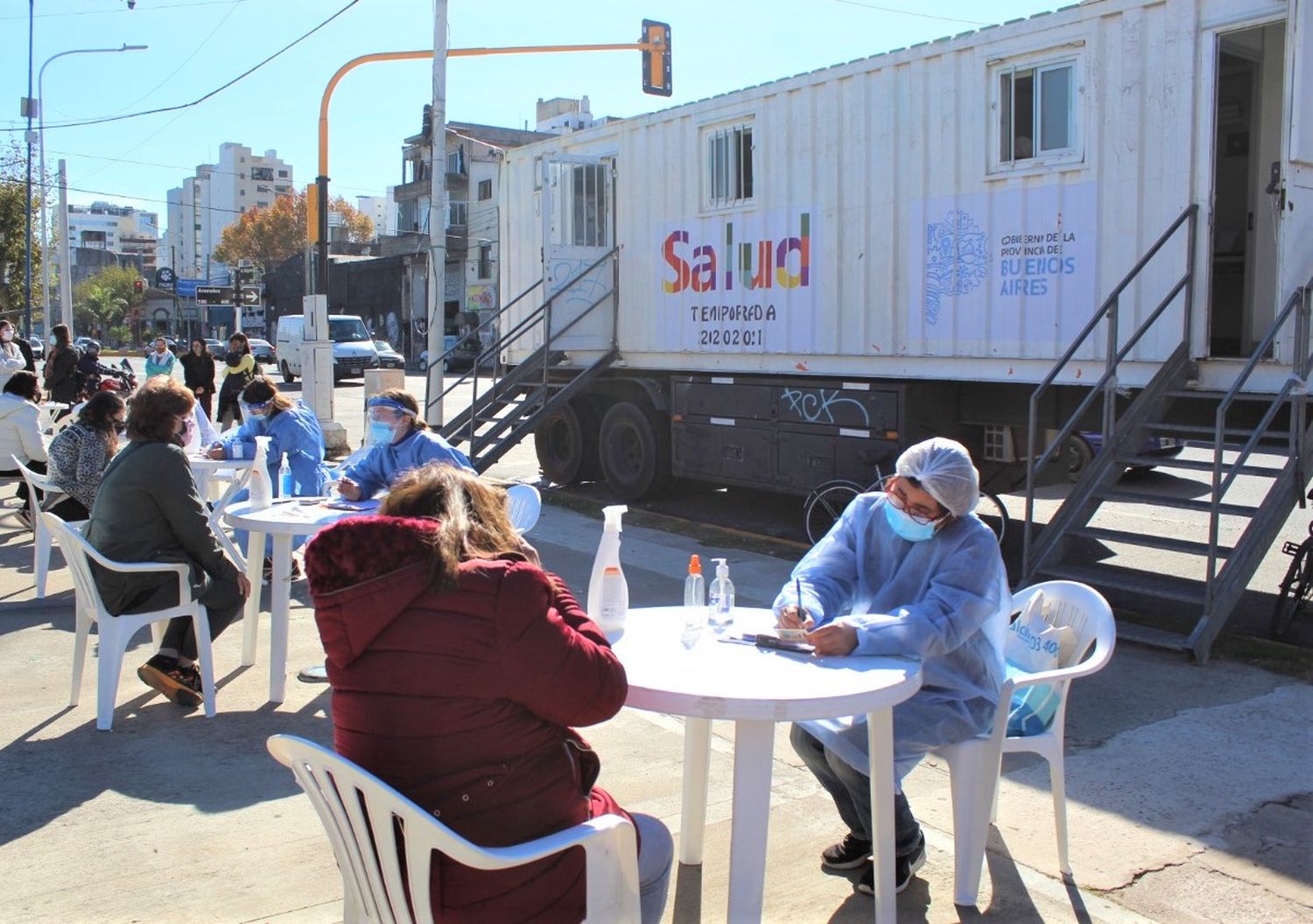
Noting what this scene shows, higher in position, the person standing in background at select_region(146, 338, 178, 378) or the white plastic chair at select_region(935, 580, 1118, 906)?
the person standing in background at select_region(146, 338, 178, 378)

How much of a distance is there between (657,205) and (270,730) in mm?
7352

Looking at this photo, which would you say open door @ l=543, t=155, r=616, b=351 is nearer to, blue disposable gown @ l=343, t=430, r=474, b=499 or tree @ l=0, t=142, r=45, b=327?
blue disposable gown @ l=343, t=430, r=474, b=499

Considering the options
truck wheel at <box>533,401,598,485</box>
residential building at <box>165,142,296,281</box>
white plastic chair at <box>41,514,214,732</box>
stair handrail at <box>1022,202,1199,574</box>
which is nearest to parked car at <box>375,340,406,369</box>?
truck wheel at <box>533,401,598,485</box>

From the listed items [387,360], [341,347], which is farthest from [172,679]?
[387,360]

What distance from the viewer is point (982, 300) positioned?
27.6 feet

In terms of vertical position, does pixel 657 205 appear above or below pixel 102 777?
above

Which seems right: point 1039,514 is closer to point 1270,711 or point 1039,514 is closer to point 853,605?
point 1270,711

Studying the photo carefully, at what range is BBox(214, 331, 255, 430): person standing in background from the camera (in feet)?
45.6

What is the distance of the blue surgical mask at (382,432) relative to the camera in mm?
6176

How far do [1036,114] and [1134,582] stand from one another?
10.8ft

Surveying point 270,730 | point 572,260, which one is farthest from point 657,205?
point 270,730

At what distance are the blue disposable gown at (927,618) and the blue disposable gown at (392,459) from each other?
281cm

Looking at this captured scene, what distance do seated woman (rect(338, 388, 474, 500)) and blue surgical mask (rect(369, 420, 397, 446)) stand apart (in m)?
0.01

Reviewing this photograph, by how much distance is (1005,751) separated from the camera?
11.9ft
